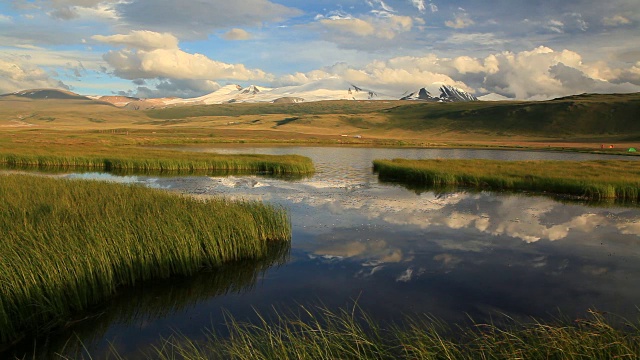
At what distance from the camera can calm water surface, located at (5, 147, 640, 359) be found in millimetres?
10258

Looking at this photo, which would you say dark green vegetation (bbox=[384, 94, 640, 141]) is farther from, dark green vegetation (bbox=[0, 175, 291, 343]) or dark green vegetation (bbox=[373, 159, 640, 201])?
dark green vegetation (bbox=[0, 175, 291, 343])

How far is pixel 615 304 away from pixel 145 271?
12008 millimetres

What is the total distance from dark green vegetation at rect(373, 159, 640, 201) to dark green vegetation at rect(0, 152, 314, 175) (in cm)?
914

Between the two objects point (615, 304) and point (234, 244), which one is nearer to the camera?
point (615, 304)

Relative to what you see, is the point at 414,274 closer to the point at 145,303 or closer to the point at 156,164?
the point at 145,303

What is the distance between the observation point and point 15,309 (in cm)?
866

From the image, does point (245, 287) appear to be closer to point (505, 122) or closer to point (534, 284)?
point (534, 284)

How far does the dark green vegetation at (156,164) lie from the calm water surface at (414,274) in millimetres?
17875

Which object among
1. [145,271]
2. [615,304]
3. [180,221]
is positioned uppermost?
[180,221]

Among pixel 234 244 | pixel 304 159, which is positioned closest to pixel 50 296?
pixel 234 244

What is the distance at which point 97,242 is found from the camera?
36.2ft

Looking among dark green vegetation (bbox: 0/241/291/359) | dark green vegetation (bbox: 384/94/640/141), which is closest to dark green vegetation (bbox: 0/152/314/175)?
dark green vegetation (bbox: 0/241/291/359)

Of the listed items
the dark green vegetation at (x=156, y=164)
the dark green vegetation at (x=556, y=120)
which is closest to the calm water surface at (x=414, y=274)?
the dark green vegetation at (x=156, y=164)

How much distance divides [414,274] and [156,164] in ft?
108
